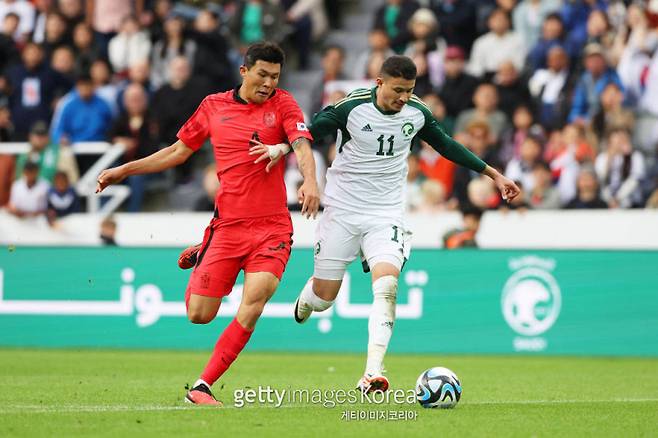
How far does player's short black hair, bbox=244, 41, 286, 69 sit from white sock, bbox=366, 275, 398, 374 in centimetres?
199

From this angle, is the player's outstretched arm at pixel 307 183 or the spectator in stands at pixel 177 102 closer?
the player's outstretched arm at pixel 307 183

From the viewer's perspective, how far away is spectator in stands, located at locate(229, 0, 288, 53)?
894 inches

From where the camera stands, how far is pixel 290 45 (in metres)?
23.9

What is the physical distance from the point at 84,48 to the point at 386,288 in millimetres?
14065

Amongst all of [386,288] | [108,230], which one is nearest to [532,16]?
[108,230]

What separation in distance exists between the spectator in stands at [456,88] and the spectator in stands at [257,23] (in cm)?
319

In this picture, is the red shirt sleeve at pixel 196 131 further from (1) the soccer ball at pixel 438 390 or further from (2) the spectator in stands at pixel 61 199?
(2) the spectator in stands at pixel 61 199

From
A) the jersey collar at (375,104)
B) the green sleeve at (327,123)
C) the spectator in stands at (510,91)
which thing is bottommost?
the green sleeve at (327,123)

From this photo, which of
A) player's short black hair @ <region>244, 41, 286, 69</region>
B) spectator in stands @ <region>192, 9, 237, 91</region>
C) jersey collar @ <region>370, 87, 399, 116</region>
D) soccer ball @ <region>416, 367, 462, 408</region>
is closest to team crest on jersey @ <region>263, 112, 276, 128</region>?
player's short black hair @ <region>244, 41, 286, 69</region>

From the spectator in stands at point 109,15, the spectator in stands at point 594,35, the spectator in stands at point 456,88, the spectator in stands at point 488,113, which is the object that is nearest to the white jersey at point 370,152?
the spectator in stands at point 488,113

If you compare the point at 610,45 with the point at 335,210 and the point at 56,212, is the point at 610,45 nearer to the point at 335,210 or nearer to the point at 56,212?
the point at 56,212

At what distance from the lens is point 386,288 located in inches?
422

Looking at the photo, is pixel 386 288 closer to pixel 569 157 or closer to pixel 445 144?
pixel 445 144

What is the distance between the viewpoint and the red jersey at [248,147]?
10.4 meters
